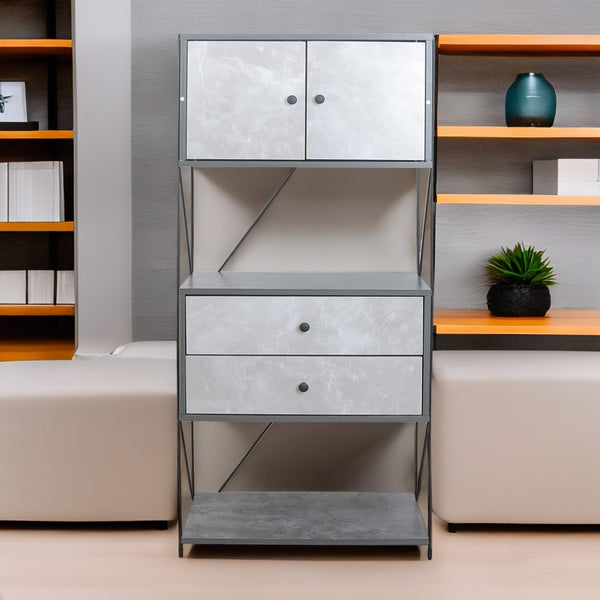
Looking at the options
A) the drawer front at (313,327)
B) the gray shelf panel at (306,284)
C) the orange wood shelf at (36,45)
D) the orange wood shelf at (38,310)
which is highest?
the orange wood shelf at (36,45)

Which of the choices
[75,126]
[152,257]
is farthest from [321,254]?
[75,126]

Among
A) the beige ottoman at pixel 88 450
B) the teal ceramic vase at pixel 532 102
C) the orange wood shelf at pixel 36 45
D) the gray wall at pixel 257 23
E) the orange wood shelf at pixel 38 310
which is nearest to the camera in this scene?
the beige ottoman at pixel 88 450

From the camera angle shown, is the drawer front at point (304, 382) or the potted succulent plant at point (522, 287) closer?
the drawer front at point (304, 382)

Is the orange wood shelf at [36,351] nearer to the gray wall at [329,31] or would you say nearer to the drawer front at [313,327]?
the gray wall at [329,31]

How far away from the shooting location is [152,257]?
321cm

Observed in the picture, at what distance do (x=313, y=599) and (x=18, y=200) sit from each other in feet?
6.96

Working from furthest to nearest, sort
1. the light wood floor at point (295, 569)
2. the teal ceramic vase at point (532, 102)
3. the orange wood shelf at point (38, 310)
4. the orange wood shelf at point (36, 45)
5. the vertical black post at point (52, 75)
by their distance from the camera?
1. the vertical black post at point (52, 75)
2. the orange wood shelf at point (38, 310)
3. the orange wood shelf at point (36, 45)
4. the teal ceramic vase at point (532, 102)
5. the light wood floor at point (295, 569)

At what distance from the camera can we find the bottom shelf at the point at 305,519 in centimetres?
230

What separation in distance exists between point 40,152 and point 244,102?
1.74 metres

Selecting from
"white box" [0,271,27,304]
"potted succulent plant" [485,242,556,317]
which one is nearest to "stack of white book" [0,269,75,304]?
"white box" [0,271,27,304]

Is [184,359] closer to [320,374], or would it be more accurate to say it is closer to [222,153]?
[320,374]

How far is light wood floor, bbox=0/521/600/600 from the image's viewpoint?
213 cm

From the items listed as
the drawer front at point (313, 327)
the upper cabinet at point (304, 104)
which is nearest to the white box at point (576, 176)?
the upper cabinet at point (304, 104)

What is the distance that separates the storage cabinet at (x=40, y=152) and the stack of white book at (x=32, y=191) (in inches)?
1.8
